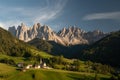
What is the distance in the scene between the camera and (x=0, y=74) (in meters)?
198

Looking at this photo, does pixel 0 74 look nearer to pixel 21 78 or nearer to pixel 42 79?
pixel 21 78

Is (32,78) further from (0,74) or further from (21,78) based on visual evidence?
(0,74)

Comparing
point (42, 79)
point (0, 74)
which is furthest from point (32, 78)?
point (0, 74)

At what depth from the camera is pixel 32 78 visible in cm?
19862

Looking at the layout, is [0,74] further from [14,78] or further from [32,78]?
[32,78]

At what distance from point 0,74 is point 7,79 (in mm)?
10944

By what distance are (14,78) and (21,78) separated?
5.74 m

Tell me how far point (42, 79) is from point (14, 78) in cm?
2170

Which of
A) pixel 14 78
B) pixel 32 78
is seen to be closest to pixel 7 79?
pixel 14 78

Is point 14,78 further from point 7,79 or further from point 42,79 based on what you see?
point 42,79

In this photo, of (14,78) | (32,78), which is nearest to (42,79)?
(32,78)

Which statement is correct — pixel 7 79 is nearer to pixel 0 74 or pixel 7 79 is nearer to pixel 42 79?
pixel 0 74

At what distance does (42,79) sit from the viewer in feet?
653

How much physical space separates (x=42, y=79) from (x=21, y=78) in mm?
16400
